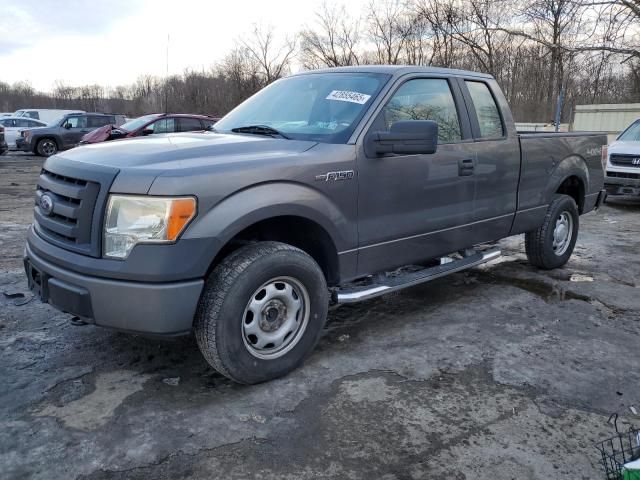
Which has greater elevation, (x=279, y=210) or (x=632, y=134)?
(x=632, y=134)

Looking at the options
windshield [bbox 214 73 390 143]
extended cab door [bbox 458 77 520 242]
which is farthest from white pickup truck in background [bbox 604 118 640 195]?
windshield [bbox 214 73 390 143]

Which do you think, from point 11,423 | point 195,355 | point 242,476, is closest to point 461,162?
point 195,355

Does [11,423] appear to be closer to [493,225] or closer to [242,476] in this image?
[242,476]

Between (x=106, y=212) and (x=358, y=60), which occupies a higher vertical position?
(x=358, y=60)

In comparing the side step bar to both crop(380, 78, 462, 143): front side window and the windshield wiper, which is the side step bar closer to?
crop(380, 78, 462, 143): front side window

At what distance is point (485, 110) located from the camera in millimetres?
4574

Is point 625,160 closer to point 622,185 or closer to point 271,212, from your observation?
point 622,185

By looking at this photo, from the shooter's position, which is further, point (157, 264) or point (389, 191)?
point (389, 191)

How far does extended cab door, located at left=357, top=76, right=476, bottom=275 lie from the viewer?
354cm

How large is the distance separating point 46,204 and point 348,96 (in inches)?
81.5

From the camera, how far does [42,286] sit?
3.00 meters

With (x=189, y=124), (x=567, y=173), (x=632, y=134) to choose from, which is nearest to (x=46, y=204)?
(x=567, y=173)

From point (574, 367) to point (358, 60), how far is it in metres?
33.8

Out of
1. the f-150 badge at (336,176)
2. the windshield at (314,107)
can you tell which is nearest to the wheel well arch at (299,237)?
the f-150 badge at (336,176)
